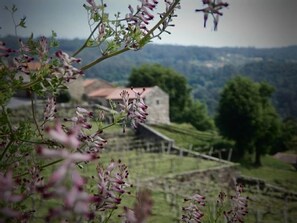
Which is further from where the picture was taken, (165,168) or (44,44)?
(165,168)

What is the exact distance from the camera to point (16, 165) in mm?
2602

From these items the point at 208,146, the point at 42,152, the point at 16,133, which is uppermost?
the point at 42,152

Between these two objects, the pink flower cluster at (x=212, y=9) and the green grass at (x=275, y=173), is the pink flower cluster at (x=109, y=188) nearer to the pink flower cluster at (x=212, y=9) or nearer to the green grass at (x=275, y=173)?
the pink flower cluster at (x=212, y=9)

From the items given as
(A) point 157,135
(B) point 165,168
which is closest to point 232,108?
(A) point 157,135

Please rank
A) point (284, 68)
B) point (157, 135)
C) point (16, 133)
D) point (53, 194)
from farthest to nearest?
point (284, 68), point (157, 135), point (16, 133), point (53, 194)

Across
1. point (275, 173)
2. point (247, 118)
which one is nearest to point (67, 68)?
point (275, 173)

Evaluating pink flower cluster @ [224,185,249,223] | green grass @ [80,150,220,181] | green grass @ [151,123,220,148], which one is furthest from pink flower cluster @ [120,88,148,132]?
green grass @ [151,123,220,148]

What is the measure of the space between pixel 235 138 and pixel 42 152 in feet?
132

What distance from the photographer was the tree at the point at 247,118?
39188 millimetres

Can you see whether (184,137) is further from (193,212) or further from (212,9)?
(212,9)

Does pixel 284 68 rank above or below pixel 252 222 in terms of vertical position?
above

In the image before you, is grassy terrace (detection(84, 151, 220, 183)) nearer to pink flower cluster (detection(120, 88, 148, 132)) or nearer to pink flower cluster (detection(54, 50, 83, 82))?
pink flower cluster (detection(120, 88, 148, 132))

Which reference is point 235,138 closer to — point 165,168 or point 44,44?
point 165,168

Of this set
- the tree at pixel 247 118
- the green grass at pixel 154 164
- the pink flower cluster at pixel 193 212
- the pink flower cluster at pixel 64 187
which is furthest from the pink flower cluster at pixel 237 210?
the tree at pixel 247 118
